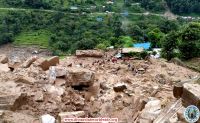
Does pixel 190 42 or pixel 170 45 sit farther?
pixel 170 45

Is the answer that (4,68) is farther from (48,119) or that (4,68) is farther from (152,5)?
(152,5)

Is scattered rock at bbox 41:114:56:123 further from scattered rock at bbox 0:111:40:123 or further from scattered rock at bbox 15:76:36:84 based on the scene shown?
scattered rock at bbox 15:76:36:84

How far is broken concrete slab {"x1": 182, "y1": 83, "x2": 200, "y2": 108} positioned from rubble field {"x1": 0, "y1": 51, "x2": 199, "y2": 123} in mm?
87

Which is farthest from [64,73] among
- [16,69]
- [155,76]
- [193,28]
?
[193,28]

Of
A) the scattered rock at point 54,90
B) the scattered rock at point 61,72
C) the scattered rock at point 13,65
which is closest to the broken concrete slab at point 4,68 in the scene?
the scattered rock at point 13,65

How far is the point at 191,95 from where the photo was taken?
33.0 feet

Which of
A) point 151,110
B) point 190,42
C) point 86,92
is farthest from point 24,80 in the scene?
point 190,42

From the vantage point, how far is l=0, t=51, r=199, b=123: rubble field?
12297mm

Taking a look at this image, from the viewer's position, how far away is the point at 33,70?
16734 millimetres

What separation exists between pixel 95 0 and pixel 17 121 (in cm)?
5760

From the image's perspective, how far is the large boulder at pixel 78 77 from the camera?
1500 cm

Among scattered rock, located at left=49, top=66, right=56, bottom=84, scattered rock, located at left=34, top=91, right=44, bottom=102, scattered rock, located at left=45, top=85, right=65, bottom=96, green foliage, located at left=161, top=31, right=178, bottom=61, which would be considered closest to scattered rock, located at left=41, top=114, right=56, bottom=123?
scattered rock, located at left=34, top=91, right=44, bottom=102

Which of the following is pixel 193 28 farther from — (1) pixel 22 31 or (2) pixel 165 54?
(1) pixel 22 31
